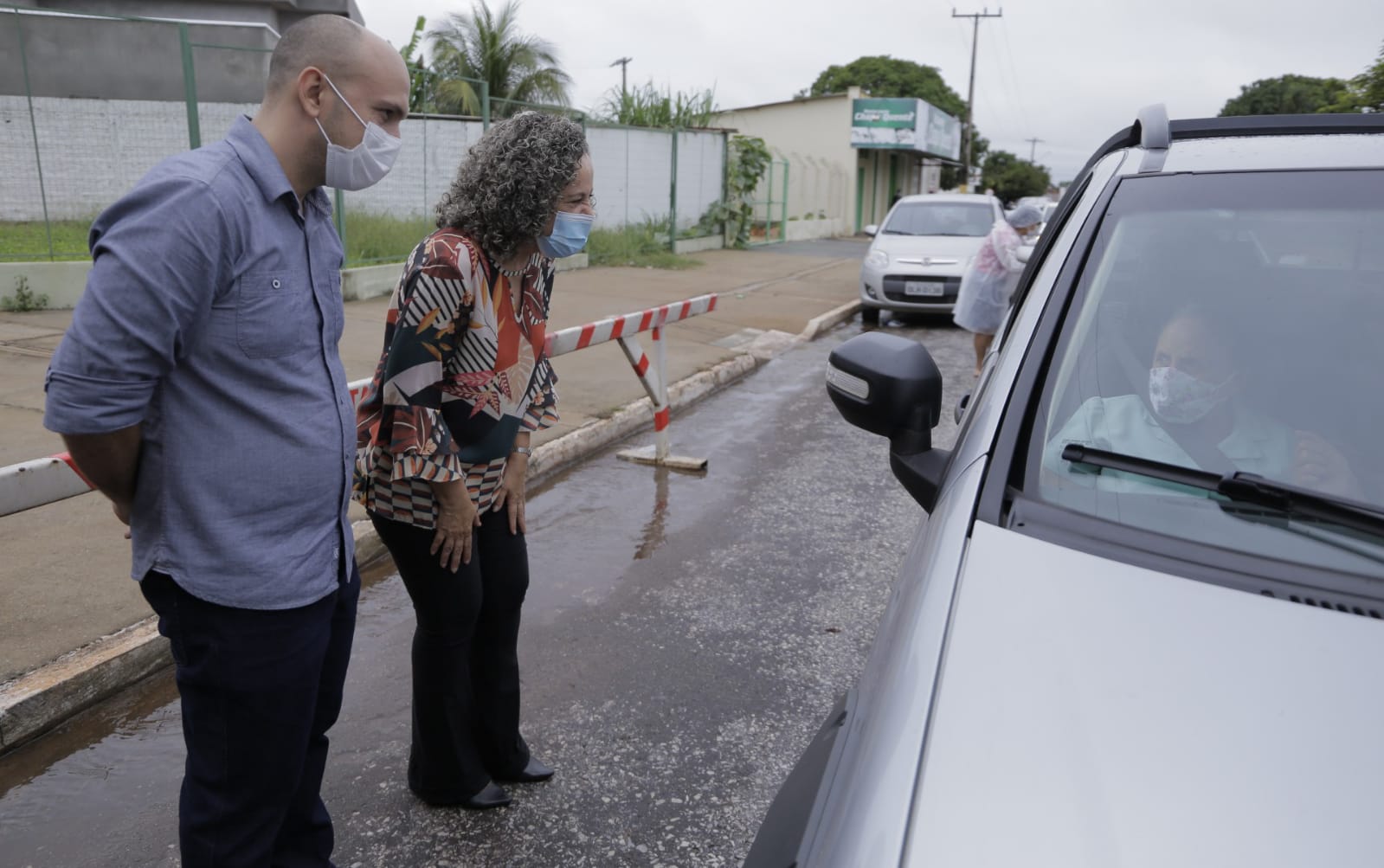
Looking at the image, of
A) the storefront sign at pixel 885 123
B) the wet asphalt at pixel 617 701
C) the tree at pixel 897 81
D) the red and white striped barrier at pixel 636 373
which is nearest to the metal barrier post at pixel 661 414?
the red and white striped barrier at pixel 636 373

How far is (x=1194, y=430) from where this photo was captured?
196 centimetres

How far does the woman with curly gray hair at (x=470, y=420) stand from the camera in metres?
2.43

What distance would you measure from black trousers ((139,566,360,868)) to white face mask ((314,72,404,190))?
32.3 inches

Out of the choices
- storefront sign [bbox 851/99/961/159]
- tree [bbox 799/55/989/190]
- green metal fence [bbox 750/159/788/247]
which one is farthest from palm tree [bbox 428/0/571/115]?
tree [bbox 799/55/989/190]

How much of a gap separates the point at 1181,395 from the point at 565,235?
152 cm

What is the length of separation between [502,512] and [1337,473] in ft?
6.23

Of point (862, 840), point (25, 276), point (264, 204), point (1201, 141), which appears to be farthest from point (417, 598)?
point (25, 276)

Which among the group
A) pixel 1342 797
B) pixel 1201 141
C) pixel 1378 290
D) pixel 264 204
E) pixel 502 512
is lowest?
pixel 502 512

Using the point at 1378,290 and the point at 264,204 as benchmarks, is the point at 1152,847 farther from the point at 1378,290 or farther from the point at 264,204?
the point at 264,204

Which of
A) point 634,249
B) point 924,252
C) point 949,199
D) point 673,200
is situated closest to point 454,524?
point 924,252

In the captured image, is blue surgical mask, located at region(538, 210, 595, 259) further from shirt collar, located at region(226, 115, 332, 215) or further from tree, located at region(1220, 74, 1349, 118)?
tree, located at region(1220, 74, 1349, 118)

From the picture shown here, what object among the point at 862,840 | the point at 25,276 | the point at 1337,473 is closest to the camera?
the point at 862,840

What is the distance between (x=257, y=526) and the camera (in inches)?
74.8

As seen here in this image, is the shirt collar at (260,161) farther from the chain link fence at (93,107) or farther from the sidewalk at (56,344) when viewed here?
the chain link fence at (93,107)
